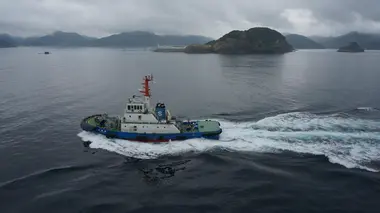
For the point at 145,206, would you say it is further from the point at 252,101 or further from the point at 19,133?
the point at 252,101

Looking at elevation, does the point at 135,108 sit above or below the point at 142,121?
above

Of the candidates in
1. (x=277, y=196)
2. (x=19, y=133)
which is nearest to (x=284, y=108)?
(x=277, y=196)

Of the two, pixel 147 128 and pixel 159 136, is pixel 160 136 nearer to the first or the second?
pixel 159 136

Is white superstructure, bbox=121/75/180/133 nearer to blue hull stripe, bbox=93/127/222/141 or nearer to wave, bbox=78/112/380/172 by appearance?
blue hull stripe, bbox=93/127/222/141

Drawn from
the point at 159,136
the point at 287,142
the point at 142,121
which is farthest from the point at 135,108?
the point at 287,142

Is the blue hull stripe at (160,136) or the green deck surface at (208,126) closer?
the blue hull stripe at (160,136)

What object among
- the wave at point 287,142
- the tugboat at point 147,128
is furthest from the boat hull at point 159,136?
the wave at point 287,142

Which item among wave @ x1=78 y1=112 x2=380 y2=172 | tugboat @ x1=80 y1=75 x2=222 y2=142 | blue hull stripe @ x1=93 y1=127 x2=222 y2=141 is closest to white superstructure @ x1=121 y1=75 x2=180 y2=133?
tugboat @ x1=80 y1=75 x2=222 y2=142

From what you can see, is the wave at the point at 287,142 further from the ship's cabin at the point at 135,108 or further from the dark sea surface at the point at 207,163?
the ship's cabin at the point at 135,108
